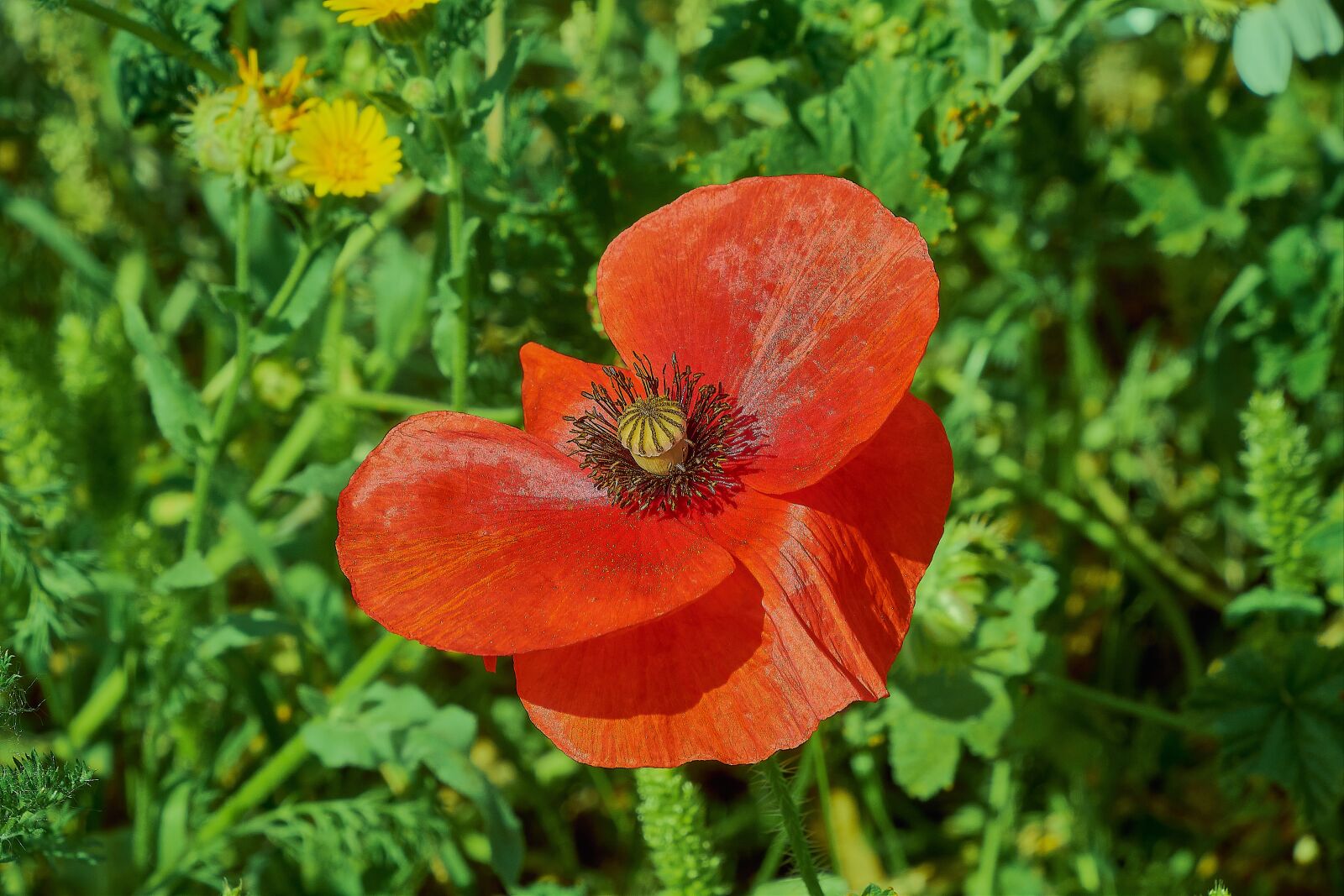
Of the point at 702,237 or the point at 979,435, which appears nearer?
the point at 702,237

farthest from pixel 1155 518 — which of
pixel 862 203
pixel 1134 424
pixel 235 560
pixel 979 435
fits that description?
pixel 235 560

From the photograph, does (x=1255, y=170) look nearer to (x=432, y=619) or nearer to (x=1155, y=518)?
(x=1155, y=518)

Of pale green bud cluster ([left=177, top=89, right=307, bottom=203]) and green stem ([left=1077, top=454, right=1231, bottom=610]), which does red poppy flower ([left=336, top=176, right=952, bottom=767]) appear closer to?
pale green bud cluster ([left=177, top=89, right=307, bottom=203])

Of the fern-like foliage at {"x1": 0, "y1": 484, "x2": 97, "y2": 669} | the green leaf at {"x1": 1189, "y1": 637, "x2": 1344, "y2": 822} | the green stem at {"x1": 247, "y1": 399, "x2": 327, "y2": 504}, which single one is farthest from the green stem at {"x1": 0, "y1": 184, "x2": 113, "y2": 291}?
the green leaf at {"x1": 1189, "y1": 637, "x2": 1344, "y2": 822}

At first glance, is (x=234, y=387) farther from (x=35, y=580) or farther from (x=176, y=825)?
(x=176, y=825)

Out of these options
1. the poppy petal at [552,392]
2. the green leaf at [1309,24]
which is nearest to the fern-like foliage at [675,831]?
the poppy petal at [552,392]

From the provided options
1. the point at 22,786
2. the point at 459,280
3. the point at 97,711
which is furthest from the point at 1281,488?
the point at 97,711

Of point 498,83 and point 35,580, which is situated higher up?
point 498,83

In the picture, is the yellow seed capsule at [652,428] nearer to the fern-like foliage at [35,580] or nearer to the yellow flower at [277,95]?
the yellow flower at [277,95]

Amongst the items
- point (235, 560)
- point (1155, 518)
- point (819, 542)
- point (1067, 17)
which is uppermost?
point (1067, 17)
